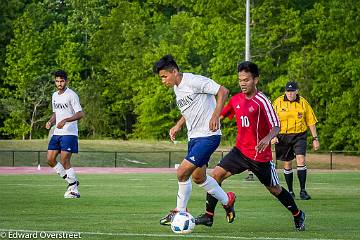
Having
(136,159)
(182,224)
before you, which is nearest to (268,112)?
(182,224)

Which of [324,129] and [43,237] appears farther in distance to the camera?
[324,129]

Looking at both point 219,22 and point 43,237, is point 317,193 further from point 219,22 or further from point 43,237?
point 219,22

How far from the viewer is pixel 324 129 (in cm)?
6006

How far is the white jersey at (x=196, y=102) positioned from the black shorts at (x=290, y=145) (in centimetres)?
760

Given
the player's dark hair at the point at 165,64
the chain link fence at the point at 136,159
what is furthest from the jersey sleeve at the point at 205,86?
the chain link fence at the point at 136,159

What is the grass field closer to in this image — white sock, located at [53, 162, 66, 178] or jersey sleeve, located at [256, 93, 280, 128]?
white sock, located at [53, 162, 66, 178]

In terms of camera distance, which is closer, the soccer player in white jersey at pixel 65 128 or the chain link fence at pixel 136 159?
the soccer player in white jersey at pixel 65 128

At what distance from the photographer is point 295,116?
829 inches

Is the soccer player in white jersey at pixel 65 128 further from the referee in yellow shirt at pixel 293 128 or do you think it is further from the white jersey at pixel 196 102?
the white jersey at pixel 196 102

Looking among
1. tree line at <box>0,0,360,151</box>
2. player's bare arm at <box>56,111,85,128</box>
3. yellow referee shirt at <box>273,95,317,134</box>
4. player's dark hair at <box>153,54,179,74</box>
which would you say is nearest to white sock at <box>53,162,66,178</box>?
player's bare arm at <box>56,111,85,128</box>

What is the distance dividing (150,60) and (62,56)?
10160 millimetres

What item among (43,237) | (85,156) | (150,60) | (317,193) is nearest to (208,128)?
(43,237)

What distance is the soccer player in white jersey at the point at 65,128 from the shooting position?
20172 millimetres

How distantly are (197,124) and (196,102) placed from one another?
28 centimetres
